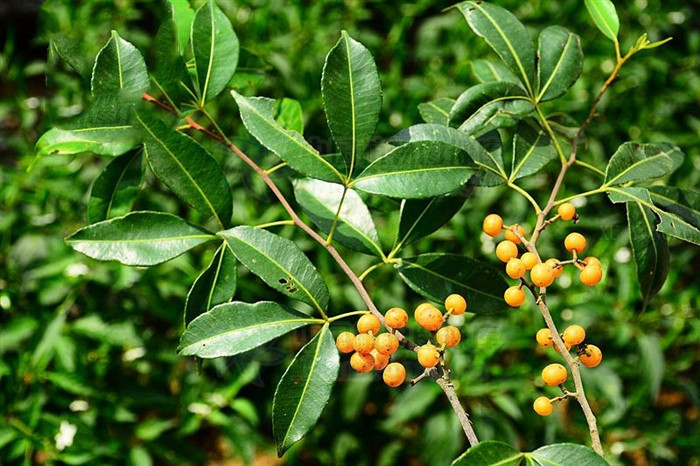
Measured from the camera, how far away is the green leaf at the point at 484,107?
2.46 feet

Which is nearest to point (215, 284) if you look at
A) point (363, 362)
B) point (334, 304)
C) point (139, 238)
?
point (139, 238)

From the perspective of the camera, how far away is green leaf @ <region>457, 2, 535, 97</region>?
2.59ft

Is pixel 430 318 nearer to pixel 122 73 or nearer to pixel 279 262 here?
pixel 279 262

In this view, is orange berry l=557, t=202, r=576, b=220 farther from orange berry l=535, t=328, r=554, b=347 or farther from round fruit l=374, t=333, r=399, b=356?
round fruit l=374, t=333, r=399, b=356

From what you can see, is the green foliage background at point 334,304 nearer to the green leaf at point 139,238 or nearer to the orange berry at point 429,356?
the green leaf at point 139,238

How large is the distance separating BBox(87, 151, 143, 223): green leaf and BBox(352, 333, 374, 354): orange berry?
359mm

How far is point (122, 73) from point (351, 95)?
9.2 inches

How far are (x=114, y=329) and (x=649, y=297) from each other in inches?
48.7

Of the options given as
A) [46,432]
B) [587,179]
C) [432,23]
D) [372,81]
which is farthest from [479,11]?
[432,23]

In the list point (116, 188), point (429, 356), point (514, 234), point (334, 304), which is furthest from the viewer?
point (334, 304)

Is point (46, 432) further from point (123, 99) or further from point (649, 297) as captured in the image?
point (649, 297)

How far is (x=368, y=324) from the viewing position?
0.63 meters

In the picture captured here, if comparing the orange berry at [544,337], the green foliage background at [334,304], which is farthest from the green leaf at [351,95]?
the green foliage background at [334,304]

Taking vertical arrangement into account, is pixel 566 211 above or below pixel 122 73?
below
